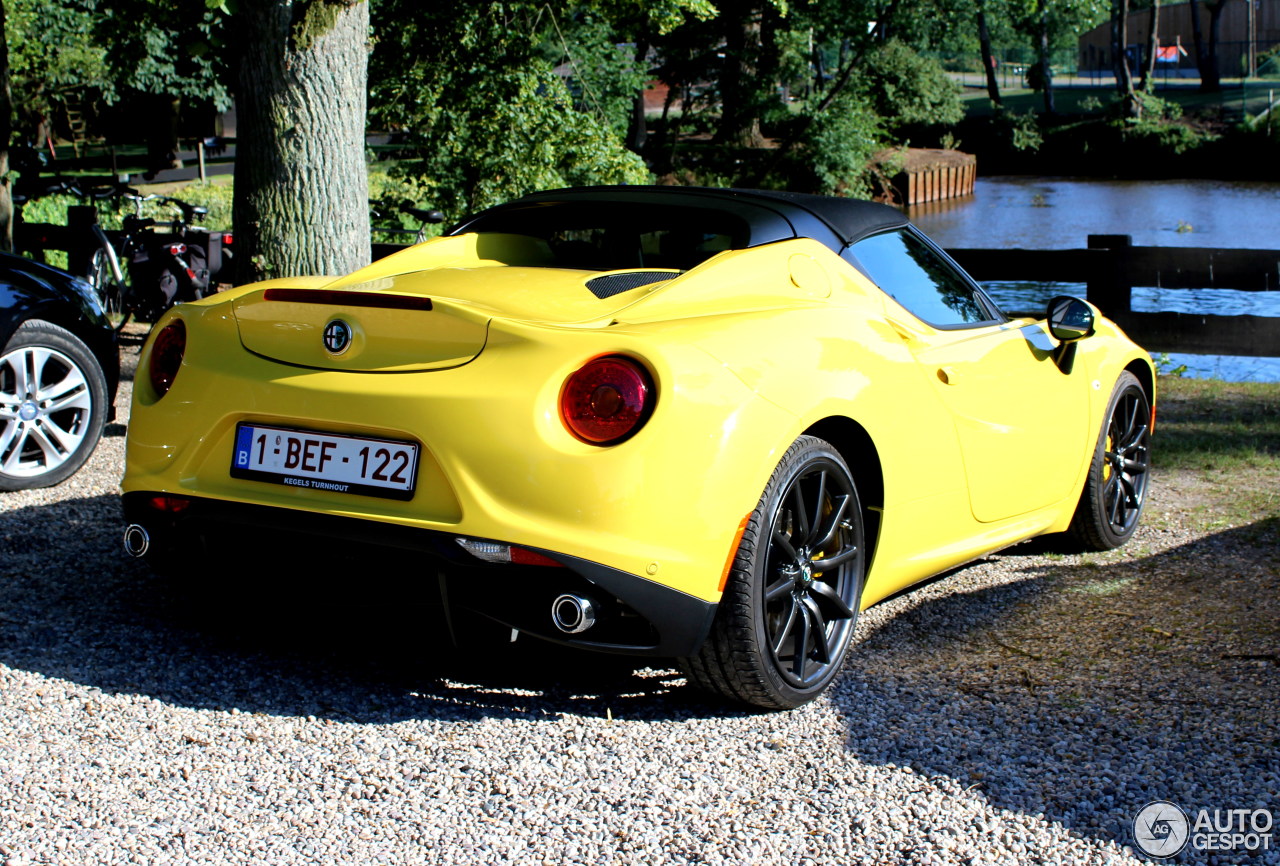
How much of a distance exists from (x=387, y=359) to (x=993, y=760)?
1760 mm

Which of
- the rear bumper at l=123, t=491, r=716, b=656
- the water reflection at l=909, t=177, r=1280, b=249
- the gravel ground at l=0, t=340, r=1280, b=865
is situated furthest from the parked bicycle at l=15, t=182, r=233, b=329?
the water reflection at l=909, t=177, r=1280, b=249

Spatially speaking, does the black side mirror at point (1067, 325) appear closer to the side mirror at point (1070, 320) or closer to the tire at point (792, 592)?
the side mirror at point (1070, 320)

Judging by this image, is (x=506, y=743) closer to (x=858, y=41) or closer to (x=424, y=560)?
(x=424, y=560)

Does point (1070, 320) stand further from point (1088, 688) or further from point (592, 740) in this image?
point (592, 740)

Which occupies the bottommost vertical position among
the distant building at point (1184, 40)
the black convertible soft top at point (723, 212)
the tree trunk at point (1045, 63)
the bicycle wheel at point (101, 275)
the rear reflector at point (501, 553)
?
the rear reflector at point (501, 553)

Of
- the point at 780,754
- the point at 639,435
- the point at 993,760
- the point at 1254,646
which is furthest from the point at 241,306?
the point at 1254,646

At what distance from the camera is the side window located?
13.4 feet

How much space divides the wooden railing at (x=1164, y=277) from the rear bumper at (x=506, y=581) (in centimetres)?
793

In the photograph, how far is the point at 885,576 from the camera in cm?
386

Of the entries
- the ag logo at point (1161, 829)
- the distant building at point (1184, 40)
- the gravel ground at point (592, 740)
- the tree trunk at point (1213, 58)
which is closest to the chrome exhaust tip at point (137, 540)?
the gravel ground at point (592, 740)

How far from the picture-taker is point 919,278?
4.30 m

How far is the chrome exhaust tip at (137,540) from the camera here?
11.6ft

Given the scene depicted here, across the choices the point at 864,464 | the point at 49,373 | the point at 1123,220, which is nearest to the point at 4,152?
the point at 49,373

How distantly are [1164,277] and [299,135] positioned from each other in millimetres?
6700
